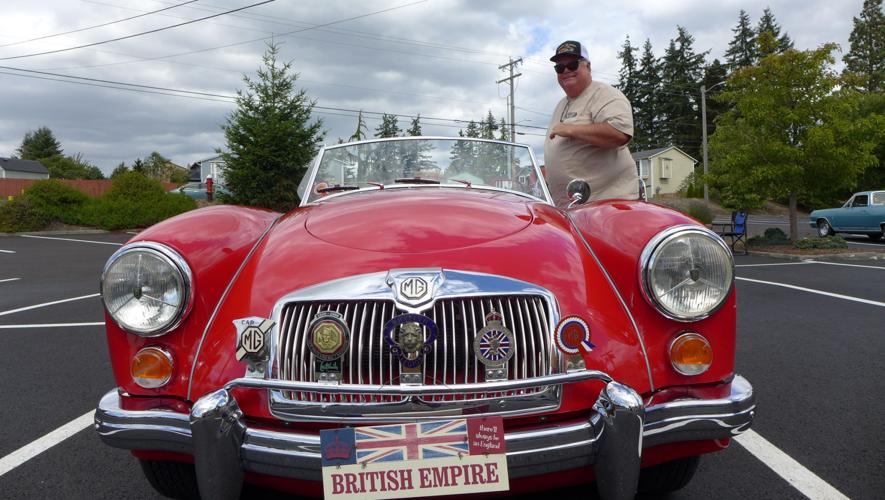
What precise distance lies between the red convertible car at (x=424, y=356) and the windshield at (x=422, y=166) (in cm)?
91

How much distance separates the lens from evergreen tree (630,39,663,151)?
2336 inches

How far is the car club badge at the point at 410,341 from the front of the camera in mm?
1627

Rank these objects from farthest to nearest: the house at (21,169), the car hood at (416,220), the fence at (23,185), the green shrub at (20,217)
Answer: the house at (21,169), the fence at (23,185), the green shrub at (20,217), the car hood at (416,220)

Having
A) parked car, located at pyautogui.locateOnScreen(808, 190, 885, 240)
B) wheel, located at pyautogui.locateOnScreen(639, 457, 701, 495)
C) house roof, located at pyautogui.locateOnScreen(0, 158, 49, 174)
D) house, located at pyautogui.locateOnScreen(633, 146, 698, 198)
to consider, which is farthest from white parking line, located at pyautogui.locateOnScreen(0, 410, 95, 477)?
house roof, located at pyautogui.locateOnScreen(0, 158, 49, 174)

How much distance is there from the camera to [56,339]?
506cm

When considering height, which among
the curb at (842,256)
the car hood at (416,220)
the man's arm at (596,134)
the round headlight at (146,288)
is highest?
the man's arm at (596,134)

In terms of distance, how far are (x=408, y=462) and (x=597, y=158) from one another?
2583mm

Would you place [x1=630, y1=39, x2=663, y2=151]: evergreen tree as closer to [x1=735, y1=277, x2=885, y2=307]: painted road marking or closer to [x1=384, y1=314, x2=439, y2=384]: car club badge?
[x1=735, y1=277, x2=885, y2=307]: painted road marking

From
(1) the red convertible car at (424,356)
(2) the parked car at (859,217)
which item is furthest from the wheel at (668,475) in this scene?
(2) the parked car at (859,217)

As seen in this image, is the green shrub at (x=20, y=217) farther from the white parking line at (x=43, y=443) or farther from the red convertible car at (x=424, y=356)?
the red convertible car at (x=424, y=356)

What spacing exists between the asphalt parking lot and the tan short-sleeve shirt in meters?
1.44

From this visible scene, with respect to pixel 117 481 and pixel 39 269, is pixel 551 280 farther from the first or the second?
pixel 39 269

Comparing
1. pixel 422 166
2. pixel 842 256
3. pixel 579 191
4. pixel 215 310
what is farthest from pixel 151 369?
pixel 842 256

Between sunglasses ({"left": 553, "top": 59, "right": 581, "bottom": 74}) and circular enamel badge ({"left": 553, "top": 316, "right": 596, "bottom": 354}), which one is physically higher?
sunglasses ({"left": 553, "top": 59, "right": 581, "bottom": 74})
